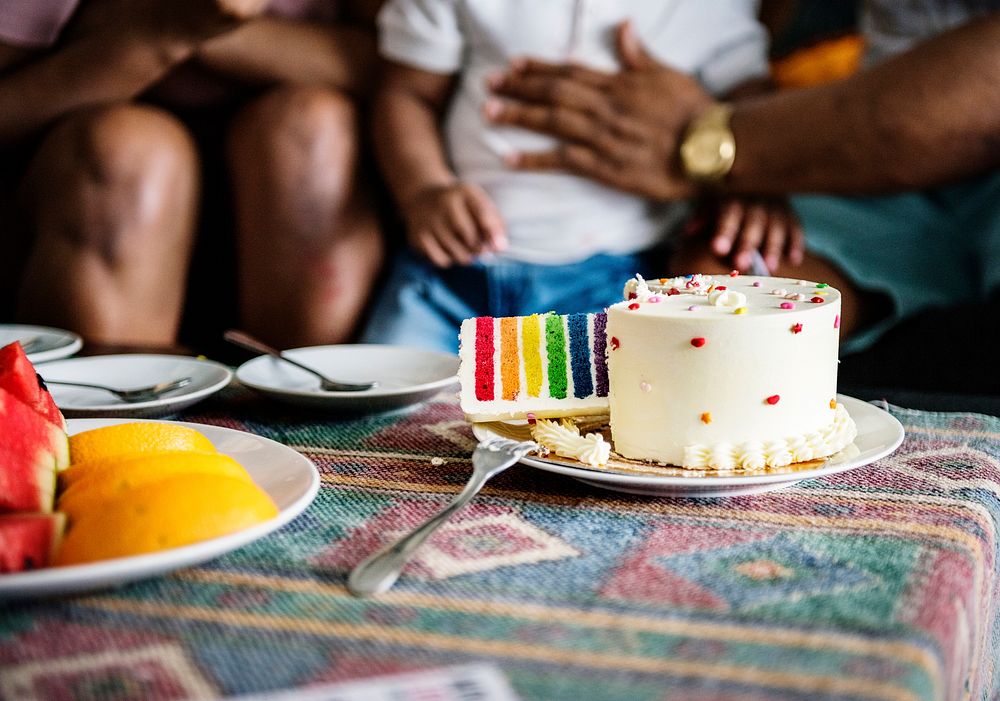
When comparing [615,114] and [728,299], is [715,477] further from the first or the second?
[615,114]

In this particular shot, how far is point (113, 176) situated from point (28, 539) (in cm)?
105

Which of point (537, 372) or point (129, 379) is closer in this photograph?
point (537, 372)

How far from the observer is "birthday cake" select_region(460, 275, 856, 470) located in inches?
23.2

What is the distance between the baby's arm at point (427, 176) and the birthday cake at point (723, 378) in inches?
26.7

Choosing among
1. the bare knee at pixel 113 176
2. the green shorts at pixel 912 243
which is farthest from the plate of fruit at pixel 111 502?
the green shorts at pixel 912 243

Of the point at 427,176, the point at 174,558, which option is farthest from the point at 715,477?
the point at 427,176

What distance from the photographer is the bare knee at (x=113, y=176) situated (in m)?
1.38

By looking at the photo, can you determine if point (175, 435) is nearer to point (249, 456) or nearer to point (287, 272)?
point (249, 456)

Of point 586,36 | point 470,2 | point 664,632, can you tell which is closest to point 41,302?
point 470,2

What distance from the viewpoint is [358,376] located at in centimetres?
93

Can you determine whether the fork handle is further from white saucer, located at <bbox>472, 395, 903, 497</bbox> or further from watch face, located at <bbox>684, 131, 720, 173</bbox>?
watch face, located at <bbox>684, 131, 720, 173</bbox>

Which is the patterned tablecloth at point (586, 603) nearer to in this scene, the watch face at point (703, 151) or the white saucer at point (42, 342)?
the white saucer at point (42, 342)

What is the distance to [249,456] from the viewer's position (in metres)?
0.61

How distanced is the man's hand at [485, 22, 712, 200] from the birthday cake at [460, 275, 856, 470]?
0.72 metres
